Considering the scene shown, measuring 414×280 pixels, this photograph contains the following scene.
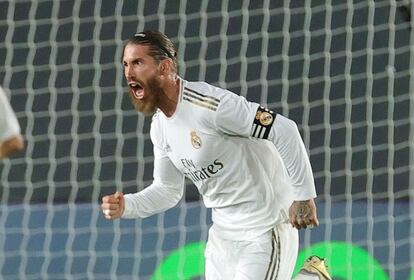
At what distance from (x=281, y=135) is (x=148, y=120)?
207cm

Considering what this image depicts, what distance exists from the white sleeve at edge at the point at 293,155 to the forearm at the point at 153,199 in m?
0.46

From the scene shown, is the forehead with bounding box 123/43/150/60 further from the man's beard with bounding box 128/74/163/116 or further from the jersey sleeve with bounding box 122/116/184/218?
the jersey sleeve with bounding box 122/116/184/218

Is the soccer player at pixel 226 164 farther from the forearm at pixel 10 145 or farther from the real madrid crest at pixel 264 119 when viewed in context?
the forearm at pixel 10 145

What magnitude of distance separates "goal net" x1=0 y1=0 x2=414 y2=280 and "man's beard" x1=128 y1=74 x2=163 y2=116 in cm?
169

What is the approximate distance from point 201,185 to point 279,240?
27 centimetres

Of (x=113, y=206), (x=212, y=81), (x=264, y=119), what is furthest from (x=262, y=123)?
(x=212, y=81)

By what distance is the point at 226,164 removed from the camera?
11.1 ft

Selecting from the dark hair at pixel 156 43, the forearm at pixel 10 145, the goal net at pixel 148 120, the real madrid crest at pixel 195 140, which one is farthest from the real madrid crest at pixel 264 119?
the goal net at pixel 148 120

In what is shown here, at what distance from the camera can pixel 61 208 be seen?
5086 mm

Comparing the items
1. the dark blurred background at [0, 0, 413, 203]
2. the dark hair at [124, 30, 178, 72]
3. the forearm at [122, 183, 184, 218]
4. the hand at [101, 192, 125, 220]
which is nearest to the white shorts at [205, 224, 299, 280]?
the forearm at [122, 183, 184, 218]

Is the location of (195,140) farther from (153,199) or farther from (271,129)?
(153,199)

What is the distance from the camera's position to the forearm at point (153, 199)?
3.53 metres

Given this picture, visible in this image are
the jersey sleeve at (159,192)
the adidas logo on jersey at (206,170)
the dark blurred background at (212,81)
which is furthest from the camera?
the dark blurred background at (212,81)

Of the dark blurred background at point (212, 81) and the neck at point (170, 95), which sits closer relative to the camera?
the neck at point (170, 95)
